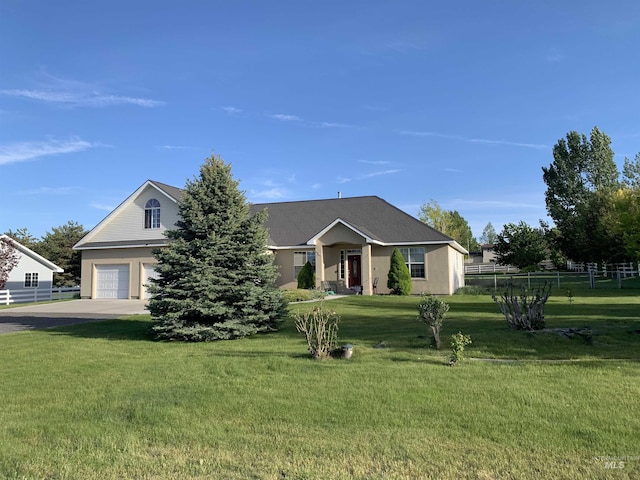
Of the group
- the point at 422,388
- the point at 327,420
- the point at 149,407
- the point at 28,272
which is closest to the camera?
the point at 327,420

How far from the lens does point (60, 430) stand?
4863 mm

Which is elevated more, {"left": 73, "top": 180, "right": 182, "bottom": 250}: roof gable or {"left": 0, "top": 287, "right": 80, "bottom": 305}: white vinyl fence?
{"left": 73, "top": 180, "right": 182, "bottom": 250}: roof gable

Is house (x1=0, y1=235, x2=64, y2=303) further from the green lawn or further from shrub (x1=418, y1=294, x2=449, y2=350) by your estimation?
shrub (x1=418, y1=294, x2=449, y2=350)

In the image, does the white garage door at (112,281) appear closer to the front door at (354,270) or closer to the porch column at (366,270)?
the front door at (354,270)

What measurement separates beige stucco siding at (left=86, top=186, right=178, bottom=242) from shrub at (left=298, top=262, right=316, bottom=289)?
767 centimetres

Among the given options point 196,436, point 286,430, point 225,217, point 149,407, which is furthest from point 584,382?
point 225,217

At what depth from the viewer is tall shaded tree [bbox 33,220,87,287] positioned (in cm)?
3953

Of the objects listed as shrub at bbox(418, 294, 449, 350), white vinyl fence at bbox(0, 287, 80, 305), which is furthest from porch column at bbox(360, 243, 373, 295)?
white vinyl fence at bbox(0, 287, 80, 305)

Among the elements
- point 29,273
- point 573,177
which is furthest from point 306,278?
point 573,177

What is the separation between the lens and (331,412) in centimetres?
513

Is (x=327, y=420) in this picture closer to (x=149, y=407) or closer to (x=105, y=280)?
(x=149, y=407)

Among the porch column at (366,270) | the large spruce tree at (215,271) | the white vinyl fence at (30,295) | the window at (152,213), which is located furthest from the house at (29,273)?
the large spruce tree at (215,271)

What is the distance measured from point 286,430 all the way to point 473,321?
8822 mm

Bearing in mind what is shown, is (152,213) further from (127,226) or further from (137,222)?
(127,226)
